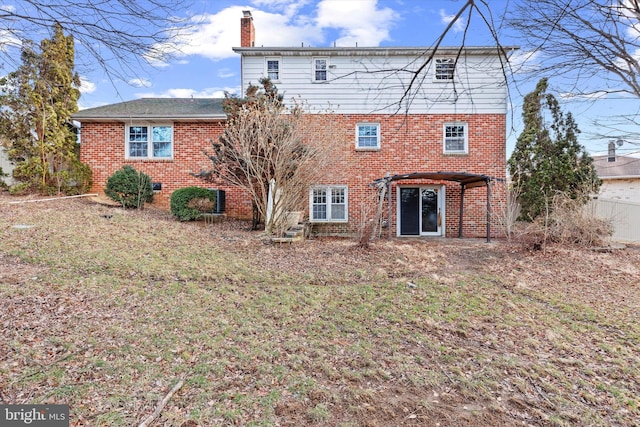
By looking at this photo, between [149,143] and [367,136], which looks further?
[149,143]

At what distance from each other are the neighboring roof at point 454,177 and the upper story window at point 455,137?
1292 millimetres

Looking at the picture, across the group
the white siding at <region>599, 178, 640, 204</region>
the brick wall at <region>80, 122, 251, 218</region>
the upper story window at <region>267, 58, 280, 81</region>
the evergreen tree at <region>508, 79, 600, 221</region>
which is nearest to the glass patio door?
the evergreen tree at <region>508, 79, 600, 221</region>

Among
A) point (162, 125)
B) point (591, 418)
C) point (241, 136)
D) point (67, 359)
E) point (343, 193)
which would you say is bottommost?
point (591, 418)

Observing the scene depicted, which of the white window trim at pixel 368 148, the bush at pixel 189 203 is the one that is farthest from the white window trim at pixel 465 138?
the bush at pixel 189 203

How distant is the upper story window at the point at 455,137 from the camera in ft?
43.4

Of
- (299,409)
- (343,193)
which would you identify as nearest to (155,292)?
(299,409)

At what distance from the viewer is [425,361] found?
12.0ft

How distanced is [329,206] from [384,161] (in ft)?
8.51

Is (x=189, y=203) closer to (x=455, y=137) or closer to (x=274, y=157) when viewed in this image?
(x=274, y=157)

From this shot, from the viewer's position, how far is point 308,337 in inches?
163

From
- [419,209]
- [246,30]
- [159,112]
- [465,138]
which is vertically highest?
[246,30]

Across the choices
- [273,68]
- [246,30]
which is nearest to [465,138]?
[273,68]

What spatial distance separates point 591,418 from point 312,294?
366 centimetres

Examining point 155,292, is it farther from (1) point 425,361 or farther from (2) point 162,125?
(2) point 162,125
